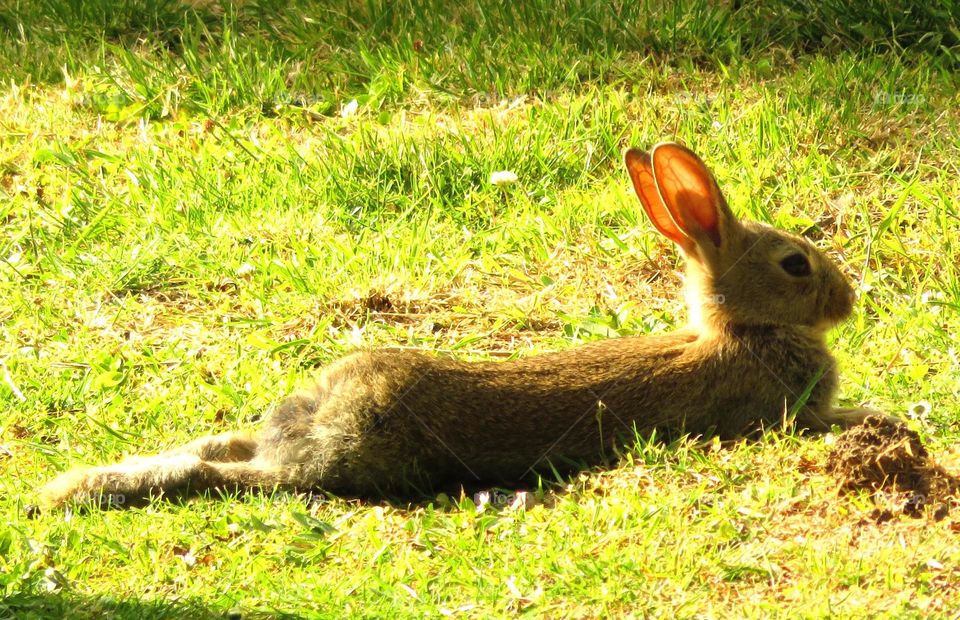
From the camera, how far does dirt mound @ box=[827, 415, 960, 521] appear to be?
427cm

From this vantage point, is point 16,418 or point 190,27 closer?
point 16,418

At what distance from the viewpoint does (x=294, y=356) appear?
19.3ft

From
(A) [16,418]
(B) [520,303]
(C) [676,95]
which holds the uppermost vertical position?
(C) [676,95]

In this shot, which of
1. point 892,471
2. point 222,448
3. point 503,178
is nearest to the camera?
point 892,471

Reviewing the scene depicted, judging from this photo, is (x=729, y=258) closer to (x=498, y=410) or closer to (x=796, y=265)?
(x=796, y=265)

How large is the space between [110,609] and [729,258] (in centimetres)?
267


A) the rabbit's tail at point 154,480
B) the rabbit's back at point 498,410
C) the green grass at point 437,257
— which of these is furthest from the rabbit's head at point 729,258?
the rabbit's tail at point 154,480

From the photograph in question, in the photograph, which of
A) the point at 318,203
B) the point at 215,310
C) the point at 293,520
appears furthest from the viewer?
the point at 318,203

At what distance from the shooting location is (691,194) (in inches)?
205

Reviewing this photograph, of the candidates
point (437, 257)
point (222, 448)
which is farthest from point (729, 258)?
point (222, 448)

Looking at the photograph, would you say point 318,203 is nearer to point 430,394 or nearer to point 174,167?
point 174,167

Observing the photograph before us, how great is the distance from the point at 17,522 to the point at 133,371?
130 centimetres

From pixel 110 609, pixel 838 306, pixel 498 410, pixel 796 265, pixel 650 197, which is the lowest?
pixel 110 609

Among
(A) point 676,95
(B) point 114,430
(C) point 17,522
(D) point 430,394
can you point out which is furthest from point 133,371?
(A) point 676,95
